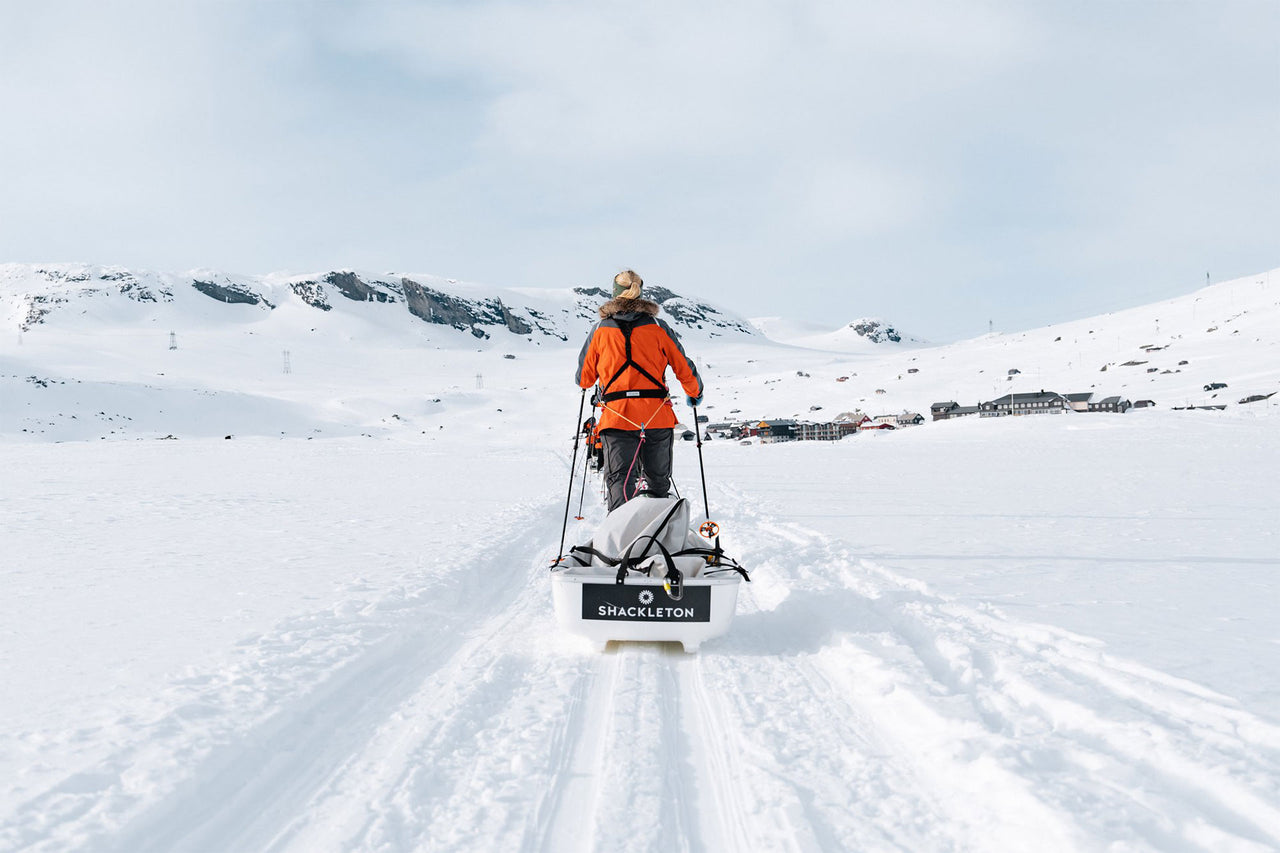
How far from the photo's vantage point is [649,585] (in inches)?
161

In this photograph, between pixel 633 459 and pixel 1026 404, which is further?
pixel 1026 404

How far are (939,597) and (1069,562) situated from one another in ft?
6.98

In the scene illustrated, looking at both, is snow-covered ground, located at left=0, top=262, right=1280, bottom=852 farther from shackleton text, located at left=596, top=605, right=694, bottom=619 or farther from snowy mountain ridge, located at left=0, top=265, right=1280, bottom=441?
snowy mountain ridge, located at left=0, top=265, right=1280, bottom=441

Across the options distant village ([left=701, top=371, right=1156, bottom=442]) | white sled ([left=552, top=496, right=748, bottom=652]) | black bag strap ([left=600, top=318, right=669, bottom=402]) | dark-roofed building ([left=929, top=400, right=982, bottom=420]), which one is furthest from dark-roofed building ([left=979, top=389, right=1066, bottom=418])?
white sled ([left=552, top=496, right=748, bottom=652])

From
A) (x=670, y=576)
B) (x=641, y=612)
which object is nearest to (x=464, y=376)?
(x=641, y=612)

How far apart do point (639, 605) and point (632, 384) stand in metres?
1.59

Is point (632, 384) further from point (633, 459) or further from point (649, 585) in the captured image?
point (649, 585)

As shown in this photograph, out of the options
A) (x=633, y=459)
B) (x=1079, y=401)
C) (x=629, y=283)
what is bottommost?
(x=633, y=459)

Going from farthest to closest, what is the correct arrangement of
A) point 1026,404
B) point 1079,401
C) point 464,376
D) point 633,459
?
point 464,376, point 1026,404, point 1079,401, point 633,459

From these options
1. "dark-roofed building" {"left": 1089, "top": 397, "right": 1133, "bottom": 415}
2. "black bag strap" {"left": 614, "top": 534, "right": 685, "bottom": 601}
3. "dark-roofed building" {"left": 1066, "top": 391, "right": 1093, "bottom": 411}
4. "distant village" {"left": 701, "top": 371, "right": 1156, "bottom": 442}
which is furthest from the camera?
"distant village" {"left": 701, "top": 371, "right": 1156, "bottom": 442}

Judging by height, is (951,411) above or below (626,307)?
above

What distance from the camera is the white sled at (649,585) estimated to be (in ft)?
13.5

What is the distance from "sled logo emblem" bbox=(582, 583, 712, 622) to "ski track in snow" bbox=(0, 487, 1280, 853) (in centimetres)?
29

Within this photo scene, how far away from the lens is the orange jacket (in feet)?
16.3
